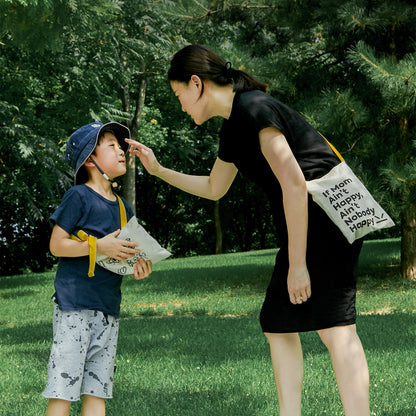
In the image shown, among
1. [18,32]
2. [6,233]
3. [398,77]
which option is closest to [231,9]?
[398,77]

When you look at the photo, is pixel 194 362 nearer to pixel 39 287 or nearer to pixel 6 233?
pixel 39 287

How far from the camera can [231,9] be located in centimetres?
1205

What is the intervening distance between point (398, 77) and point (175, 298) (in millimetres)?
5175

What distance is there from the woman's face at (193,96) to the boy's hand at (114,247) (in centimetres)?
64

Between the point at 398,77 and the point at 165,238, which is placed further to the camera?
the point at 165,238

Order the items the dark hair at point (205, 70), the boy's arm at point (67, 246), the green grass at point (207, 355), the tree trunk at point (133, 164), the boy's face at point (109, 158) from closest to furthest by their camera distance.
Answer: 1. the dark hair at point (205, 70)
2. the boy's arm at point (67, 246)
3. the boy's face at point (109, 158)
4. the green grass at point (207, 355)
5. the tree trunk at point (133, 164)

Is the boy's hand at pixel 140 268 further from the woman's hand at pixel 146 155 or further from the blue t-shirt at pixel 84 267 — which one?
the woman's hand at pixel 146 155

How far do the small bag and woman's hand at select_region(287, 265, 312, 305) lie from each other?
227 mm

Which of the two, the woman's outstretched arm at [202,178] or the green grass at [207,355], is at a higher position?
the woman's outstretched arm at [202,178]

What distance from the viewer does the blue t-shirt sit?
2.75 meters

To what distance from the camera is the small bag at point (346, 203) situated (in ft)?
8.05

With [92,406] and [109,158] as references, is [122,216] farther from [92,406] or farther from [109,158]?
[92,406]

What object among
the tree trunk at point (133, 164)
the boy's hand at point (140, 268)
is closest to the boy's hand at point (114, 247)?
the boy's hand at point (140, 268)

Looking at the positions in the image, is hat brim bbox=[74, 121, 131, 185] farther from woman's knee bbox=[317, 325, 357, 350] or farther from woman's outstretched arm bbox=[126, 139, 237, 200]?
woman's knee bbox=[317, 325, 357, 350]
